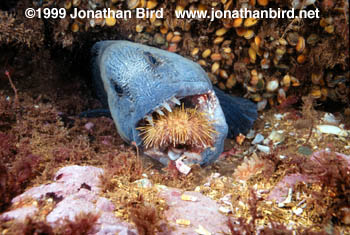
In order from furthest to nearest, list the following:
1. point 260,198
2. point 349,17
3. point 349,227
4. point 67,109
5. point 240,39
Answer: point 67,109, point 240,39, point 349,17, point 260,198, point 349,227

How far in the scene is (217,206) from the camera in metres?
2.22

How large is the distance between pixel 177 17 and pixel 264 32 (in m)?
1.23

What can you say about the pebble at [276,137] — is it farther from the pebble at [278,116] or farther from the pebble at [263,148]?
the pebble at [278,116]

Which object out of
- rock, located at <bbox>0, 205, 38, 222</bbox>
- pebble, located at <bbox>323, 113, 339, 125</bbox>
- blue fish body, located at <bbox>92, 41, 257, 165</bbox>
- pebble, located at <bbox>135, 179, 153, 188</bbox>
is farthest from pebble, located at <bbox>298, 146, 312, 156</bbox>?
rock, located at <bbox>0, 205, 38, 222</bbox>

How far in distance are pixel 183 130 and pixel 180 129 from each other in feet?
0.12

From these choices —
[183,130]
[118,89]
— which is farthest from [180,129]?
[118,89]

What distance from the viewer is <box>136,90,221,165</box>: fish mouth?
9.85ft

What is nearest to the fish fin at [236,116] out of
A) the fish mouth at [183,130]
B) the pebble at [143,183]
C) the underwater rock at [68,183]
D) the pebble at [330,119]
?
the fish mouth at [183,130]

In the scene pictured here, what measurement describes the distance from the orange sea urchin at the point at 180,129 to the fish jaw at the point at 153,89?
94 mm

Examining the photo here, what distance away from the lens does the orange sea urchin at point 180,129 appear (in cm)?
300

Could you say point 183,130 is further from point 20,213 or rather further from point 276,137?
point 20,213

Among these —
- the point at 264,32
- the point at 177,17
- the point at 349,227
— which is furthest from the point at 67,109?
the point at 349,227

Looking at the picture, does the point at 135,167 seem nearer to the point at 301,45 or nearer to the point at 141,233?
the point at 141,233

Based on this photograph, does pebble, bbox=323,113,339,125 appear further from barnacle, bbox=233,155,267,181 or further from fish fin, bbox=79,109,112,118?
fish fin, bbox=79,109,112,118
